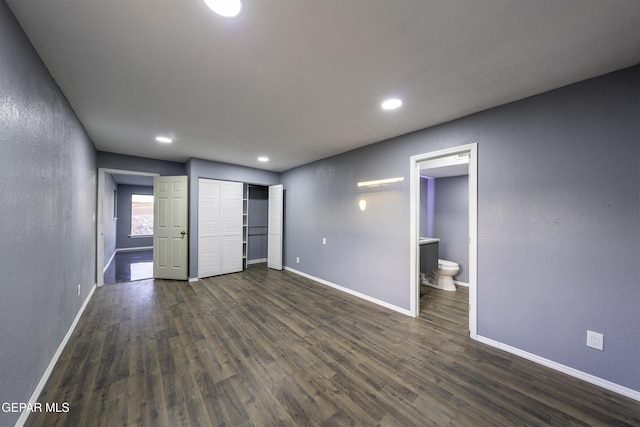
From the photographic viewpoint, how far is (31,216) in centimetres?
150

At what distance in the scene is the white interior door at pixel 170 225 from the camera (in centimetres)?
440

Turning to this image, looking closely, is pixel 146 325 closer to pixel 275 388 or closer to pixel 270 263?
pixel 275 388

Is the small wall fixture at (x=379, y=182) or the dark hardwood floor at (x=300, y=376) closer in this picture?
the dark hardwood floor at (x=300, y=376)

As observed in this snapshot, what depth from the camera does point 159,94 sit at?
2.07 metres

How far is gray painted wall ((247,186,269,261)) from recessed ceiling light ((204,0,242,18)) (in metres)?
4.99

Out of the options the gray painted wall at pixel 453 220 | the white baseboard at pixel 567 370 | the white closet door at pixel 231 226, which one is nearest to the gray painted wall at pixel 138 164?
the white closet door at pixel 231 226

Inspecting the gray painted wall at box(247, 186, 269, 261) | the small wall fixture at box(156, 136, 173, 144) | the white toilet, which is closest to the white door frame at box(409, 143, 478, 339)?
the white toilet

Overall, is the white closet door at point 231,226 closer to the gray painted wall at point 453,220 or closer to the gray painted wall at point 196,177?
the gray painted wall at point 196,177

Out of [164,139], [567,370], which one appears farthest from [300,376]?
[164,139]

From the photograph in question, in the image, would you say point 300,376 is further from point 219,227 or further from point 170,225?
point 170,225

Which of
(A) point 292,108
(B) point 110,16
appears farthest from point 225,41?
(A) point 292,108

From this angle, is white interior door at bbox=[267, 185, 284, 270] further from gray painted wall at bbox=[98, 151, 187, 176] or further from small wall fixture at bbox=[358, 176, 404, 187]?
small wall fixture at bbox=[358, 176, 404, 187]

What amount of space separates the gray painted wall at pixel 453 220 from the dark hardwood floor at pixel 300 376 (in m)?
1.85

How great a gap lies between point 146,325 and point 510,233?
13.4 feet
